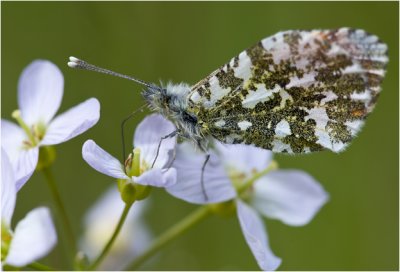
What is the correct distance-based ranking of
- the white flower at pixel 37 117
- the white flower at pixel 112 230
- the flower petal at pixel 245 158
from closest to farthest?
the white flower at pixel 37 117 → the flower petal at pixel 245 158 → the white flower at pixel 112 230

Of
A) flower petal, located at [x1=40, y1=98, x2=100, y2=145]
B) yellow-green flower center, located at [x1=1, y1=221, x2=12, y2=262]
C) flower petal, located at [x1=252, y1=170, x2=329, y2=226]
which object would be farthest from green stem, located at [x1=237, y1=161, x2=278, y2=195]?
yellow-green flower center, located at [x1=1, y1=221, x2=12, y2=262]

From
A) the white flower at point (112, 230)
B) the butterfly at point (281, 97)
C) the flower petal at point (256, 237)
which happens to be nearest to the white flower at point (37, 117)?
the butterfly at point (281, 97)

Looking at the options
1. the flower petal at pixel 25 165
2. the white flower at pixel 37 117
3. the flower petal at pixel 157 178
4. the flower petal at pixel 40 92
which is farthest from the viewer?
the flower petal at pixel 40 92

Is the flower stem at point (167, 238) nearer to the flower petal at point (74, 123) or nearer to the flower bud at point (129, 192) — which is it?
the flower bud at point (129, 192)

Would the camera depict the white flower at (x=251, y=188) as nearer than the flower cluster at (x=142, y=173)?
No

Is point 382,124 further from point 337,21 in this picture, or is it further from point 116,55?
point 116,55

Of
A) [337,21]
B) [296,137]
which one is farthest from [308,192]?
[337,21]

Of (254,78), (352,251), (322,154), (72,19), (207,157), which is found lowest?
(352,251)

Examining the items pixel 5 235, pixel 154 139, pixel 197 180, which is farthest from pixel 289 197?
A: pixel 5 235
